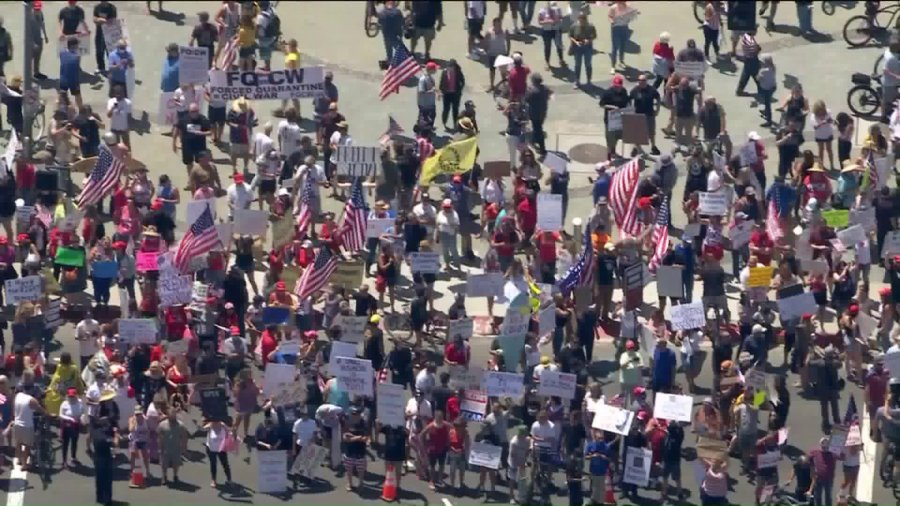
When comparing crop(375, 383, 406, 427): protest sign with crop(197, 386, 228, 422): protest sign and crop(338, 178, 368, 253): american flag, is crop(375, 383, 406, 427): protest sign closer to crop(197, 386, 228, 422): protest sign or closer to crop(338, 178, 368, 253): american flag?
crop(197, 386, 228, 422): protest sign

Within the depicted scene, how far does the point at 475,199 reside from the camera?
56.1 metres

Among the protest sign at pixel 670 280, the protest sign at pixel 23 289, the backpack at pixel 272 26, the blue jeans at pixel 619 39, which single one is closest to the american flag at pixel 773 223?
the protest sign at pixel 670 280

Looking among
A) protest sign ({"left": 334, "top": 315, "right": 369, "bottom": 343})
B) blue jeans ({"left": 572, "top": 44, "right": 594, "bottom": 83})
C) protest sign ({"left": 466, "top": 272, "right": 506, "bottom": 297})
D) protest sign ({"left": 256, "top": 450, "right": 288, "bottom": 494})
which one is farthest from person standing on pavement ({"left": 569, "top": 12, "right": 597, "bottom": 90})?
protest sign ({"left": 256, "top": 450, "right": 288, "bottom": 494})

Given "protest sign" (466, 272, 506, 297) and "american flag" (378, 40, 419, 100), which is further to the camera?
"american flag" (378, 40, 419, 100)

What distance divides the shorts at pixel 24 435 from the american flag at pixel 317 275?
6039 mm

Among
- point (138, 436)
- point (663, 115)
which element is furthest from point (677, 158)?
point (138, 436)

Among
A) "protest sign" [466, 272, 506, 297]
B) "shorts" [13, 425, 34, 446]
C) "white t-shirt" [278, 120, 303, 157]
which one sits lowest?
"shorts" [13, 425, 34, 446]

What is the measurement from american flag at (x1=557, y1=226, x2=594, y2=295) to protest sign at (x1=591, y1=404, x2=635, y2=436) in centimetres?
425

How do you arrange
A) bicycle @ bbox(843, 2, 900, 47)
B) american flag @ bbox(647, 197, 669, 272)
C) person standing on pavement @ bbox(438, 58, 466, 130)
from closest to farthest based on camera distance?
1. american flag @ bbox(647, 197, 669, 272)
2. person standing on pavement @ bbox(438, 58, 466, 130)
3. bicycle @ bbox(843, 2, 900, 47)

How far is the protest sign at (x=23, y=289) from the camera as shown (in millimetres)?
50531

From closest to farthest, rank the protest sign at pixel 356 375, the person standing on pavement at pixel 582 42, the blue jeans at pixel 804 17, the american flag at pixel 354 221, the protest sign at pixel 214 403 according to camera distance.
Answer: the protest sign at pixel 214 403 < the protest sign at pixel 356 375 < the american flag at pixel 354 221 < the person standing on pavement at pixel 582 42 < the blue jeans at pixel 804 17

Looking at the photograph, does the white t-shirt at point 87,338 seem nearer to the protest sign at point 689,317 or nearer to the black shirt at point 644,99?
the protest sign at point 689,317

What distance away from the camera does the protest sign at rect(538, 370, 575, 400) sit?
157ft

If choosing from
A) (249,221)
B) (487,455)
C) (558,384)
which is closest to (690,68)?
(249,221)
